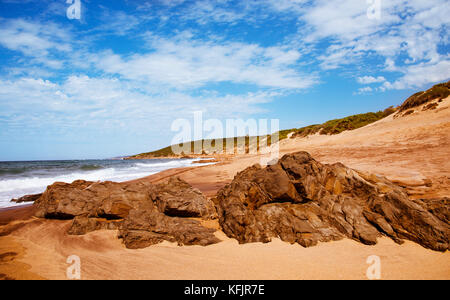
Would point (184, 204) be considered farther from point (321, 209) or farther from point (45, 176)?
point (45, 176)

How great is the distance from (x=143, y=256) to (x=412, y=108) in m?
31.4

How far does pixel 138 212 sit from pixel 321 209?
4969 mm

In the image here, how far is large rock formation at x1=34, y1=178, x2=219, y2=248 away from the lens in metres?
5.58

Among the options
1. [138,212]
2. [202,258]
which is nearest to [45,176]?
[138,212]

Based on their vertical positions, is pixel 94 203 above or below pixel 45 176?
above

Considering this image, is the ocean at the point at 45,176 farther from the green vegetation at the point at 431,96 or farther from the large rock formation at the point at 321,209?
the green vegetation at the point at 431,96

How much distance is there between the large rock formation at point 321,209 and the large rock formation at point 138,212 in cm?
89

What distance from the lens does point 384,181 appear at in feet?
24.2

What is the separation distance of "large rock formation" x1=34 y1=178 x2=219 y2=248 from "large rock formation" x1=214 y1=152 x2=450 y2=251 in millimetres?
888

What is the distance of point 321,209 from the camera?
19.3 feet
